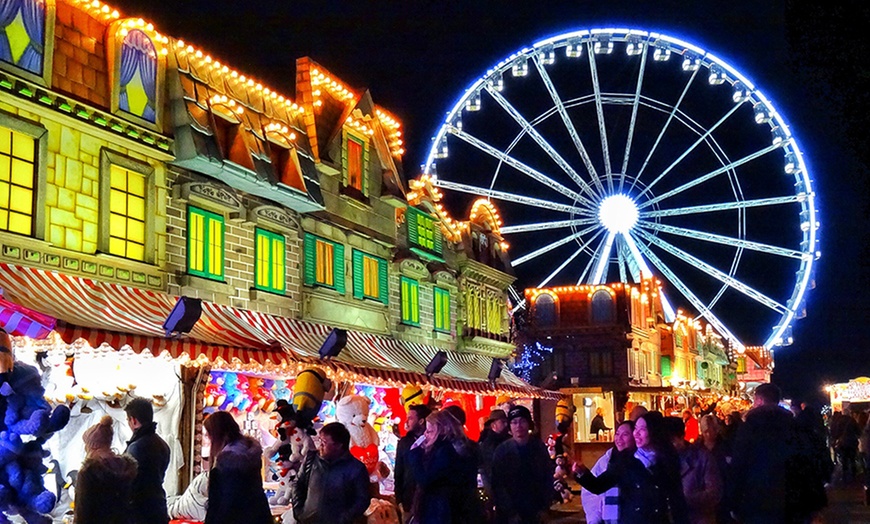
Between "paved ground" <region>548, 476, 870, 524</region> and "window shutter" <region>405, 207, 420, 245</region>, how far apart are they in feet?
22.5

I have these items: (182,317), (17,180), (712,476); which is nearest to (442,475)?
(712,476)

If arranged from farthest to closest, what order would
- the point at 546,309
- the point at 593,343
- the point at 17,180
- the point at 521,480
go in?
1. the point at 546,309
2. the point at 593,343
3. the point at 17,180
4. the point at 521,480

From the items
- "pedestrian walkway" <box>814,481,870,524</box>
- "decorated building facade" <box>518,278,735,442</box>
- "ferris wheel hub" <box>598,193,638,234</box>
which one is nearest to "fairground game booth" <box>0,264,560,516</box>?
"pedestrian walkway" <box>814,481,870,524</box>

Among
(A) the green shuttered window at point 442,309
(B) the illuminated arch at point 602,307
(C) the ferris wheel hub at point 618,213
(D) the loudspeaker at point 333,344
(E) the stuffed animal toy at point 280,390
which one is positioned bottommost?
(E) the stuffed animal toy at point 280,390

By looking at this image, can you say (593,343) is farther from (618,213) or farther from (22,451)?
(22,451)

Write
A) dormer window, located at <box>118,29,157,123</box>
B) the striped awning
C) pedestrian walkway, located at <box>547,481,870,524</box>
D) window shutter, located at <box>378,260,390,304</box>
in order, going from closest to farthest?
1. the striped awning
2. dormer window, located at <box>118,29,157,123</box>
3. pedestrian walkway, located at <box>547,481,870,524</box>
4. window shutter, located at <box>378,260,390,304</box>

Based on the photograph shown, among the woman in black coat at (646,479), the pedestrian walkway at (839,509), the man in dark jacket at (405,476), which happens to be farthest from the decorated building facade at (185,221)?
the woman in black coat at (646,479)

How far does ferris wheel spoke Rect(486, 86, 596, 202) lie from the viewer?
102 ft

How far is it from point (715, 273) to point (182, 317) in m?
23.8

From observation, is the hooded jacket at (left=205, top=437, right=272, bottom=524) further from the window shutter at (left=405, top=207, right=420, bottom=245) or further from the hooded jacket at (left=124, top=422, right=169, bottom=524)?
the window shutter at (left=405, top=207, right=420, bottom=245)

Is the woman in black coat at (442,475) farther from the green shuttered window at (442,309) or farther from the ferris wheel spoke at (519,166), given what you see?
the ferris wheel spoke at (519,166)

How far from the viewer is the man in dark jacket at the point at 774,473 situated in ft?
24.8

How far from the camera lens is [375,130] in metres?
21.1

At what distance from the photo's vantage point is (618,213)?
32.3 metres
